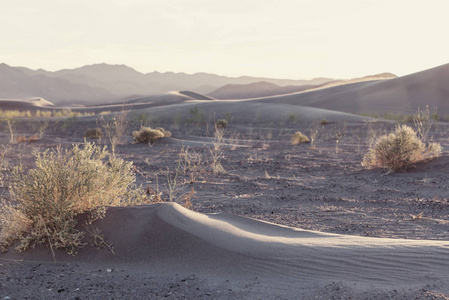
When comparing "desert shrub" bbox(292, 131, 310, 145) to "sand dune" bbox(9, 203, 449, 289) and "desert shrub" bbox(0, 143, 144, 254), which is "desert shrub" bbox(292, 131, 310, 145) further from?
"desert shrub" bbox(0, 143, 144, 254)

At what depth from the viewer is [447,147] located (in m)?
16.9

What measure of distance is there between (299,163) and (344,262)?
8.98 metres

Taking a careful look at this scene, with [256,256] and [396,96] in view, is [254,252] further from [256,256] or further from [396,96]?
[396,96]

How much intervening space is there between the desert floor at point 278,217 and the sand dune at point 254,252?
0.12 feet

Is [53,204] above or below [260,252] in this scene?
above

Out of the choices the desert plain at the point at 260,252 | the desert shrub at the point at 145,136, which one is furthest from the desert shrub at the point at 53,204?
the desert shrub at the point at 145,136

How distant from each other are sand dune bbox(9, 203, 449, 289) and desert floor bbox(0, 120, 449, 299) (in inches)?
1.4

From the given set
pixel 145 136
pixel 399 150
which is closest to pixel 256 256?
pixel 399 150

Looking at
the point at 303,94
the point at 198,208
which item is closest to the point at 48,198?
the point at 198,208

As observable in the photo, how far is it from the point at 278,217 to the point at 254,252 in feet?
7.20

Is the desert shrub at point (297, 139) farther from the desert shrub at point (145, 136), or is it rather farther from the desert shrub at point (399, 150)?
the desert shrub at point (399, 150)

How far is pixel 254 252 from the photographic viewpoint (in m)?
4.58

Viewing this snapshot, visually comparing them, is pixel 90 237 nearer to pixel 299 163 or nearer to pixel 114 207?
pixel 114 207

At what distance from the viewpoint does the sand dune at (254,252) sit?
4.18 metres
